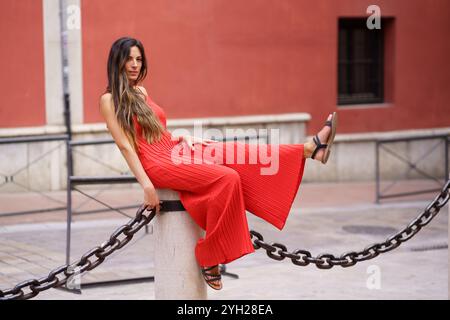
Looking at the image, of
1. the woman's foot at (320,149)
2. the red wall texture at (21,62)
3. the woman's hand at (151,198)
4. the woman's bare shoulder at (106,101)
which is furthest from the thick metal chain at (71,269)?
the red wall texture at (21,62)

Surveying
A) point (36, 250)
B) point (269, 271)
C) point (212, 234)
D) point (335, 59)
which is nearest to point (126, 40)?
point (212, 234)

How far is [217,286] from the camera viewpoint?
A: 5.14 m

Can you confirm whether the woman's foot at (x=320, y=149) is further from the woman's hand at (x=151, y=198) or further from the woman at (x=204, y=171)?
the woman's hand at (x=151, y=198)

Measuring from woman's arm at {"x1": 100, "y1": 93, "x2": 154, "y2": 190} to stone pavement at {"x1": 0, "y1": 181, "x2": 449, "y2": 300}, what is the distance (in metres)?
2.46

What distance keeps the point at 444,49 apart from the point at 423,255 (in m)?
7.82

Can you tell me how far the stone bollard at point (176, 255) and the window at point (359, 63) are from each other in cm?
1107

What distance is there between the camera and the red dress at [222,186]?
5023 mm

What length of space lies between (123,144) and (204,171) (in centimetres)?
52

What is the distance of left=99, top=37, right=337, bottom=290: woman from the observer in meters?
5.04

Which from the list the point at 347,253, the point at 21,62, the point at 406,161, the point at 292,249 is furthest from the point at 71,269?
the point at 406,161

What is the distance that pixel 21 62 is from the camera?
13.3 metres

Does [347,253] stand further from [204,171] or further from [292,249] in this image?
[292,249]

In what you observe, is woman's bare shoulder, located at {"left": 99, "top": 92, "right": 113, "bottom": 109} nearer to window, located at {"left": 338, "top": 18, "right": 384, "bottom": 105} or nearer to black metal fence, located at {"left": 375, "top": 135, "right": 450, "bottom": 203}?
black metal fence, located at {"left": 375, "top": 135, "right": 450, "bottom": 203}

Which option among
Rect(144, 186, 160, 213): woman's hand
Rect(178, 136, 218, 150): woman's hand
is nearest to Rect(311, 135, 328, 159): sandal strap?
Rect(178, 136, 218, 150): woman's hand
